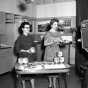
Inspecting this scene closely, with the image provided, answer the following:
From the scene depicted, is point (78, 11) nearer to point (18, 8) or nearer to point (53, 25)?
point (18, 8)

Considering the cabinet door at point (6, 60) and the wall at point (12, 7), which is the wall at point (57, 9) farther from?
the cabinet door at point (6, 60)

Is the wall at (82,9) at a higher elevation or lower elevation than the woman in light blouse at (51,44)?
higher

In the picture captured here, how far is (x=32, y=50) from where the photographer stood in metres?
3.26

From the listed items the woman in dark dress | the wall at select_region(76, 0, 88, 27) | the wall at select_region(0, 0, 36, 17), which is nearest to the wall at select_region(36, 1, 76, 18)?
the wall at select_region(76, 0, 88, 27)

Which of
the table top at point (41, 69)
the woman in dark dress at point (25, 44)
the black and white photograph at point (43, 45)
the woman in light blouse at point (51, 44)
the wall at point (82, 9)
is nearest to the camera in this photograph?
the table top at point (41, 69)

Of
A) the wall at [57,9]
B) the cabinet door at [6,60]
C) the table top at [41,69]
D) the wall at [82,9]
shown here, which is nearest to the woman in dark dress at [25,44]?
the table top at [41,69]

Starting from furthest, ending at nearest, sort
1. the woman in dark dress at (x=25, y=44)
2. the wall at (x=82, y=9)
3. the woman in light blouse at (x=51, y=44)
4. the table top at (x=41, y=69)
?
the wall at (x=82, y=9)
the woman in light blouse at (x=51, y=44)
the woman in dark dress at (x=25, y=44)
the table top at (x=41, y=69)

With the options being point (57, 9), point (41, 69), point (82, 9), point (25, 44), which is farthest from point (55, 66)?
point (57, 9)

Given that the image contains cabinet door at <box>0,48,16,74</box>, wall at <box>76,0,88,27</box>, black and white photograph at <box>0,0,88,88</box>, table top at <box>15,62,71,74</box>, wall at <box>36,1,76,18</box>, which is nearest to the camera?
table top at <box>15,62,71,74</box>

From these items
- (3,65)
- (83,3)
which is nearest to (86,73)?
(3,65)

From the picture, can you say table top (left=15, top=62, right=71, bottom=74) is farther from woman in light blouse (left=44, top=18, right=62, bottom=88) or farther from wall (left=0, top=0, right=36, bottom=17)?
wall (left=0, top=0, right=36, bottom=17)

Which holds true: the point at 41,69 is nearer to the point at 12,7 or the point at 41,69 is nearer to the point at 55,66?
the point at 55,66

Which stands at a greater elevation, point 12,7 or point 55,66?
point 12,7

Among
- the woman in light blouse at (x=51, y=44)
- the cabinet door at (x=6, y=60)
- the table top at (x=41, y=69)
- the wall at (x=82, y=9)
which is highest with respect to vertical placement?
the wall at (x=82, y=9)
